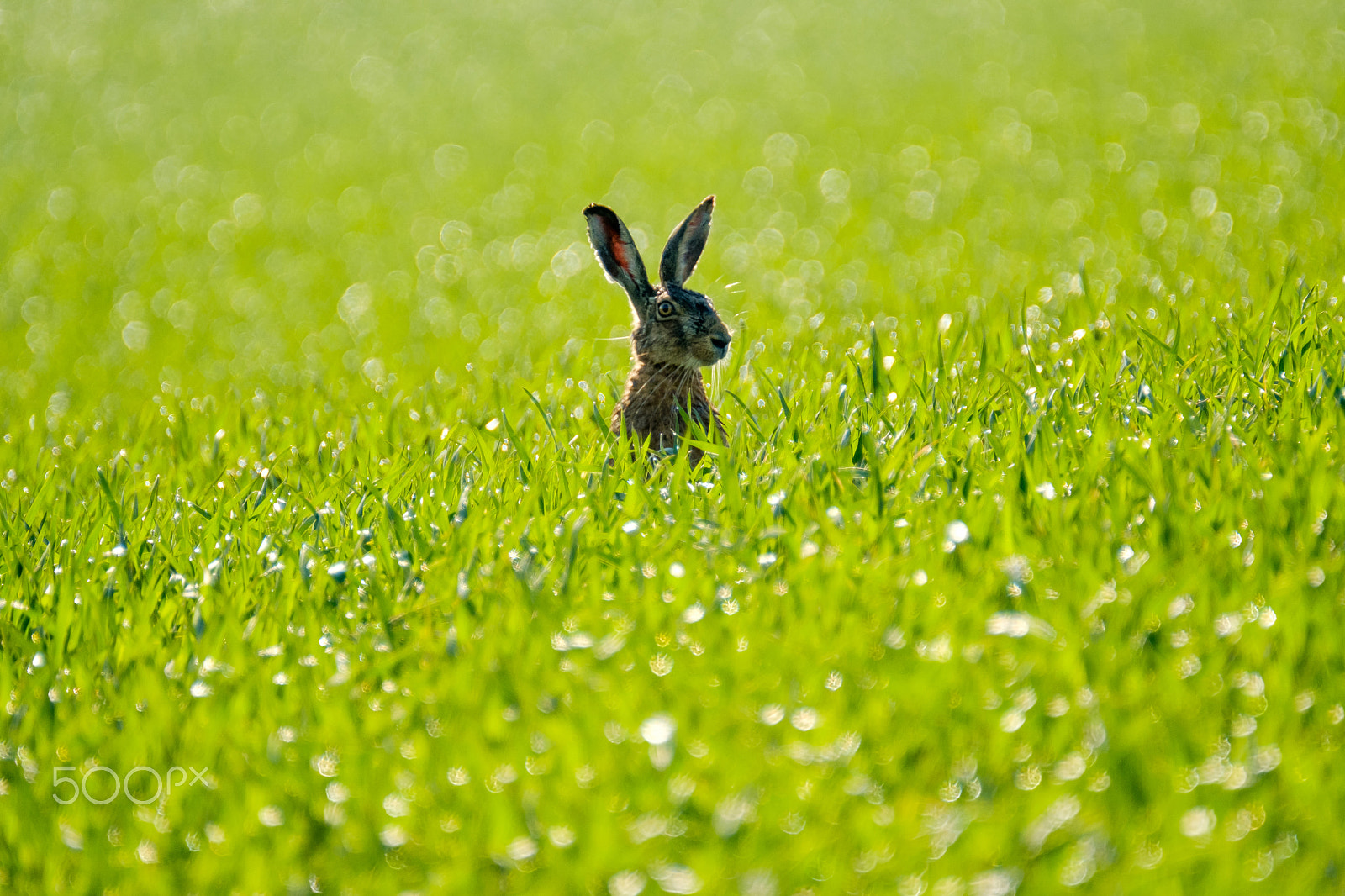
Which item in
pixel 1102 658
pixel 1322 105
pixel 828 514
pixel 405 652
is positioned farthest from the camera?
pixel 1322 105

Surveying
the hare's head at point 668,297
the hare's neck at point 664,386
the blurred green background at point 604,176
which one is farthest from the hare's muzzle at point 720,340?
the blurred green background at point 604,176

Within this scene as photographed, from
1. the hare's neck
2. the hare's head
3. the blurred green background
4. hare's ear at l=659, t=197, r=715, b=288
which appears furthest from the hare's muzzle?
the blurred green background

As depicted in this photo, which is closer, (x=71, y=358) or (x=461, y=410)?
(x=461, y=410)

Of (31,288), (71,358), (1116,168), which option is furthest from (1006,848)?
(31,288)

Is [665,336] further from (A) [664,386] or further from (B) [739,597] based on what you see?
(B) [739,597]

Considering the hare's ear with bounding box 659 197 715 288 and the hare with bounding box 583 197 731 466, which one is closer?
the hare with bounding box 583 197 731 466

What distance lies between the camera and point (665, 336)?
5.02 metres

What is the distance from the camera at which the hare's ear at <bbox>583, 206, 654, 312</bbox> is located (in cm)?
498

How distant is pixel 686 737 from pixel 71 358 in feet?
27.0

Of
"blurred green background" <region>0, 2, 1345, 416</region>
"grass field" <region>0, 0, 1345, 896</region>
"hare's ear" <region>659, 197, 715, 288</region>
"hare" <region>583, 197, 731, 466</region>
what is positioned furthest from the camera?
"blurred green background" <region>0, 2, 1345, 416</region>

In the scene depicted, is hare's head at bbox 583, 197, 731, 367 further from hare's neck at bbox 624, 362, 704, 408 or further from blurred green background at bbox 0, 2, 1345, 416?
blurred green background at bbox 0, 2, 1345, 416

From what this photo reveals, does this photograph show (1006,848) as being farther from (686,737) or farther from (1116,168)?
(1116,168)

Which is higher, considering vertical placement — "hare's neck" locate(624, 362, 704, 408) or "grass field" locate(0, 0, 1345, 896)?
"hare's neck" locate(624, 362, 704, 408)

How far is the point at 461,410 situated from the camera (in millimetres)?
5879
